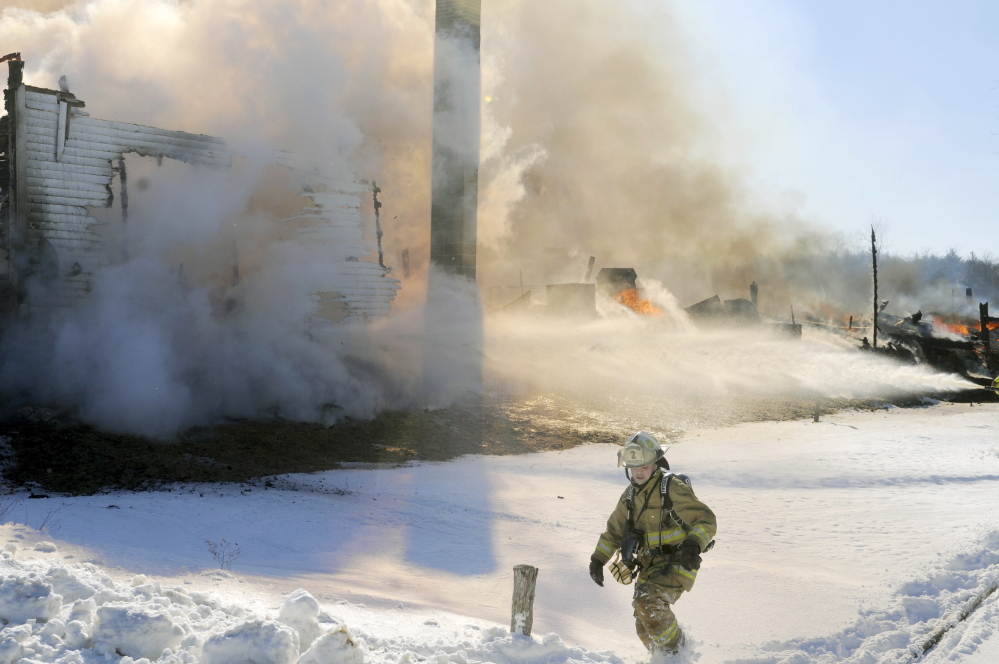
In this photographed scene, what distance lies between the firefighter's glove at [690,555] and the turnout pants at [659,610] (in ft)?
0.68

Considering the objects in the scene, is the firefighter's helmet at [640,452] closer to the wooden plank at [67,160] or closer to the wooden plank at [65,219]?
the wooden plank at [65,219]

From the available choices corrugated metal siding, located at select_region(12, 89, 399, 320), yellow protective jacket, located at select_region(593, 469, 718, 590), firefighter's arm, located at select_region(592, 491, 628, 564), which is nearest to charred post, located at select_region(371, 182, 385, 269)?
corrugated metal siding, located at select_region(12, 89, 399, 320)

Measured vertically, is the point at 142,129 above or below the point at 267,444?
above

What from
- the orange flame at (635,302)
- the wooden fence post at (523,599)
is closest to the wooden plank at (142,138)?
the wooden fence post at (523,599)

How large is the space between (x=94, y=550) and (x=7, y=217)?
36.0ft

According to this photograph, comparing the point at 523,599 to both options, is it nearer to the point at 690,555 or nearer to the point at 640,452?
the point at 690,555

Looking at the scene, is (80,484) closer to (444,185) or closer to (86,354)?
(86,354)

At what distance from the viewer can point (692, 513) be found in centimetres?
430

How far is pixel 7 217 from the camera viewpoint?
46.4 feet

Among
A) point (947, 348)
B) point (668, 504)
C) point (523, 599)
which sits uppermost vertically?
point (947, 348)

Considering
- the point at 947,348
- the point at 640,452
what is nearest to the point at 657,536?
the point at 640,452

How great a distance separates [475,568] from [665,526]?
9.33 ft

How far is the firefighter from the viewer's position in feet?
14.1

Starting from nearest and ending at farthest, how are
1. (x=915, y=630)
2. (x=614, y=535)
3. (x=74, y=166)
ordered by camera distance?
(x=614, y=535), (x=915, y=630), (x=74, y=166)
